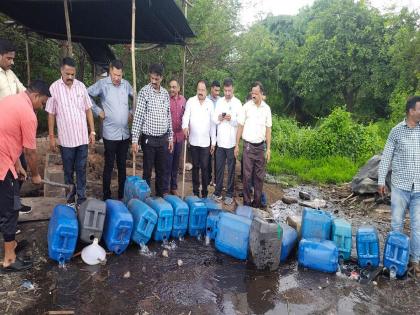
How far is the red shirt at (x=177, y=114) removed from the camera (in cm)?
623

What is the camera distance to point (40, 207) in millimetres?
5273

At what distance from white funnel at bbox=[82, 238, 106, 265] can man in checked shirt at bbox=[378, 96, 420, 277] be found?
3.41m

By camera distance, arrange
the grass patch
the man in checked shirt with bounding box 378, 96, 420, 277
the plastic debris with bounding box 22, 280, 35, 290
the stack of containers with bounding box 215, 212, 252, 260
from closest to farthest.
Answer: the plastic debris with bounding box 22, 280, 35, 290 → the man in checked shirt with bounding box 378, 96, 420, 277 → the stack of containers with bounding box 215, 212, 252, 260 → the grass patch

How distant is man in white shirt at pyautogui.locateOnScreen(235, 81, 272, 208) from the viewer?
19.7 feet

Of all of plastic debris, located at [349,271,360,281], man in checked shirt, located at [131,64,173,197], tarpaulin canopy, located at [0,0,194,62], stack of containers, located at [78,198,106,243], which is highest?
tarpaulin canopy, located at [0,0,194,62]

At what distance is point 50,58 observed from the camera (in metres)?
11.0

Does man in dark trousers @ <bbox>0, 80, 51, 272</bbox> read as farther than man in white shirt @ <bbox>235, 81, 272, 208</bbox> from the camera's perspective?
No

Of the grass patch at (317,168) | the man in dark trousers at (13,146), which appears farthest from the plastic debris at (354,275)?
the grass patch at (317,168)

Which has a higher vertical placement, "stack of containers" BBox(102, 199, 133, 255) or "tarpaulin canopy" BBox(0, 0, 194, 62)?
"tarpaulin canopy" BBox(0, 0, 194, 62)

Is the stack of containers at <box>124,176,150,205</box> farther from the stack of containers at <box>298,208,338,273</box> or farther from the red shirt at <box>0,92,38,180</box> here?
the stack of containers at <box>298,208,338,273</box>

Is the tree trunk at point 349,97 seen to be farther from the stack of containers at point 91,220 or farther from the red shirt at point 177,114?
the stack of containers at point 91,220

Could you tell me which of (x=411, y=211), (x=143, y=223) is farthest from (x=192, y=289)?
(x=411, y=211)

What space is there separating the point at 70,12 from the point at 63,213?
14.5 feet

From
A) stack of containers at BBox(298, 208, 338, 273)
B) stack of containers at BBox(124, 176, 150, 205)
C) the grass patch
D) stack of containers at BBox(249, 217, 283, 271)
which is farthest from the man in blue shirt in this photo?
the grass patch
